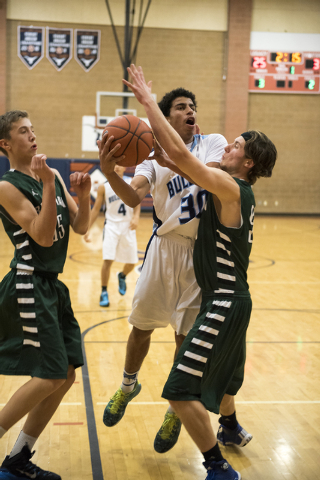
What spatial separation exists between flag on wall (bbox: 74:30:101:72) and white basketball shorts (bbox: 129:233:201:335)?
14781mm

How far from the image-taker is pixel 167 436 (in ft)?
9.51

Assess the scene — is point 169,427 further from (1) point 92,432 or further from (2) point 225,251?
(2) point 225,251

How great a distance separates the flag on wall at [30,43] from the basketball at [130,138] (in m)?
15.2

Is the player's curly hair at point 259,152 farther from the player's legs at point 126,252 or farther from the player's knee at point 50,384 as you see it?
the player's legs at point 126,252

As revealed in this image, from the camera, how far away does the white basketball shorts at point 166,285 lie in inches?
123

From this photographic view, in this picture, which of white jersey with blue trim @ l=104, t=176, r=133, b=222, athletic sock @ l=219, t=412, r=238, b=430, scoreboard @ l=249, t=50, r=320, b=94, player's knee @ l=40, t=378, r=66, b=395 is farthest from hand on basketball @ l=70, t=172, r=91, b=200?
scoreboard @ l=249, t=50, r=320, b=94

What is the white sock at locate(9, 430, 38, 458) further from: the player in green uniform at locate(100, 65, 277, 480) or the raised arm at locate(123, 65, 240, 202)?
the raised arm at locate(123, 65, 240, 202)

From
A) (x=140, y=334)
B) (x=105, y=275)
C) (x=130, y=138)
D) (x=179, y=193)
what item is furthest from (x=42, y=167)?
(x=105, y=275)

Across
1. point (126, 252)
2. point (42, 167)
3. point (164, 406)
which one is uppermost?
point (42, 167)

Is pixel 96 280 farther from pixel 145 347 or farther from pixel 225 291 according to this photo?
pixel 225 291

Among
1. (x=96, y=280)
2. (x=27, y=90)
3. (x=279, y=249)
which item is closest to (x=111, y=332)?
(x=96, y=280)

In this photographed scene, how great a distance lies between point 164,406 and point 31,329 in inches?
58.1

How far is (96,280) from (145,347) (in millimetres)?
4586

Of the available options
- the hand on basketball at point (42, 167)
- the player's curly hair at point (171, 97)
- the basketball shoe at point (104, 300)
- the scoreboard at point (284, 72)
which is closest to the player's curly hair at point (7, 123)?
the hand on basketball at point (42, 167)
